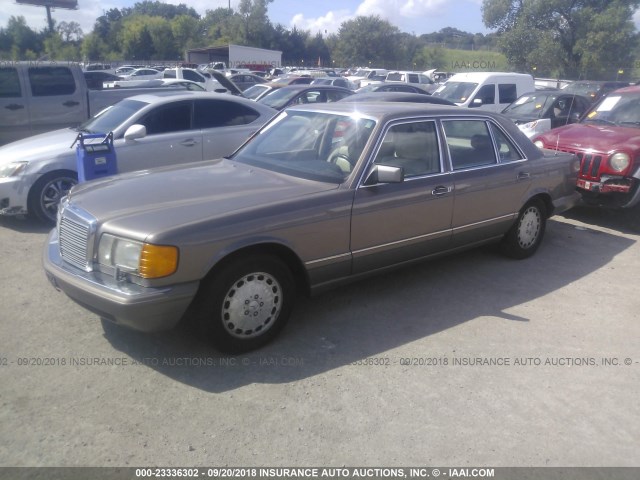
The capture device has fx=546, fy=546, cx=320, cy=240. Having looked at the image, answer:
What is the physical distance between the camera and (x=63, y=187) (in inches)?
266

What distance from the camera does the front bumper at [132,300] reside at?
3.29m

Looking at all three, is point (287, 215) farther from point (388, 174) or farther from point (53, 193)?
point (53, 193)

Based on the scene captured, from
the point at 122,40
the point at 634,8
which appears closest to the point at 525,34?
the point at 634,8

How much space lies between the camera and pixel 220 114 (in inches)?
308

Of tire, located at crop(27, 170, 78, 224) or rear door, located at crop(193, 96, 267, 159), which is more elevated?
rear door, located at crop(193, 96, 267, 159)

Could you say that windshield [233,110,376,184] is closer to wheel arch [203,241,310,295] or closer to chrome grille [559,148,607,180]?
wheel arch [203,241,310,295]

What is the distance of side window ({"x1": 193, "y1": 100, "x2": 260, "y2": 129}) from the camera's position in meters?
7.63

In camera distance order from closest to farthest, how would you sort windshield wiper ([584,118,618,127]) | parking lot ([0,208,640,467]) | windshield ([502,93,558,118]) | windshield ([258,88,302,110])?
parking lot ([0,208,640,467]), windshield wiper ([584,118,618,127]), windshield ([502,93,558,118]), windshield ([258,88,302,110])

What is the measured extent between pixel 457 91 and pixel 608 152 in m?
8.32

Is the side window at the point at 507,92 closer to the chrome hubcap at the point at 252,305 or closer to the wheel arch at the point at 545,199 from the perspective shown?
the wheel arch at the point at 545,199

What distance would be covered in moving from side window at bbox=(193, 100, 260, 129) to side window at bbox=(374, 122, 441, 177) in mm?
3851

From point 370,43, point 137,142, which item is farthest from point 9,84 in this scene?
point 370,43

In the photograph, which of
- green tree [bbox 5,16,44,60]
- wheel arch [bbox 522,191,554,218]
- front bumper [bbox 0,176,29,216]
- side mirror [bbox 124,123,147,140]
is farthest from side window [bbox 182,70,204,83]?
green tree [bbox 5,16,44,60]

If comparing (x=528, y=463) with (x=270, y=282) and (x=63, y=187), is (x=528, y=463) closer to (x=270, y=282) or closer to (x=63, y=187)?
(x=270, y=282)
